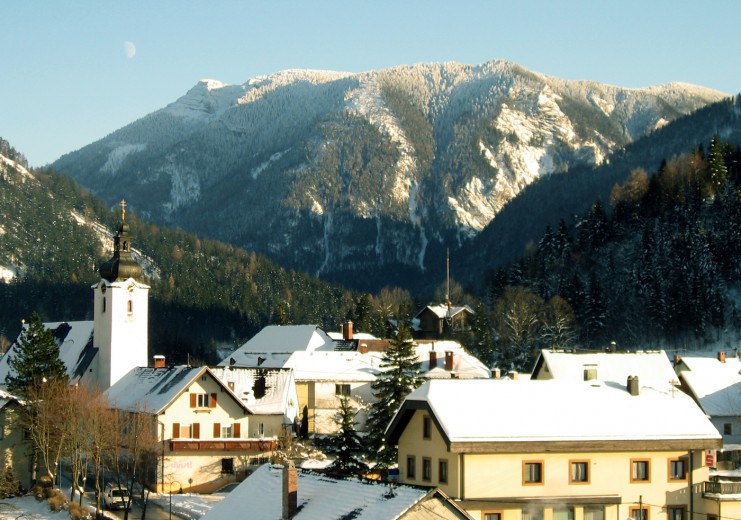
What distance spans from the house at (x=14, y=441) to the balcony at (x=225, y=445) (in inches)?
360

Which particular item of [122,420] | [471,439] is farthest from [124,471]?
[471,439]

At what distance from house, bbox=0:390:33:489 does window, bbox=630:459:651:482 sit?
41.2 meters

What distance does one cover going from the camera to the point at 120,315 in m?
109

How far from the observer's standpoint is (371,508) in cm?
3828

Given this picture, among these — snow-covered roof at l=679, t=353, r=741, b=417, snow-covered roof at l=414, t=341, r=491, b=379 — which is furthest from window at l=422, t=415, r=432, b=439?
snow-covered roof at l=414, t=341, r=491, b=379

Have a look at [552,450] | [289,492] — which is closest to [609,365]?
[552,450]

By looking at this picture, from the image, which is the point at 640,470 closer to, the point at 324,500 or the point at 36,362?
the point at 324,500

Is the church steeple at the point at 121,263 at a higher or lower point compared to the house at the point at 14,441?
higher

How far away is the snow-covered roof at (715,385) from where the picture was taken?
257 ft

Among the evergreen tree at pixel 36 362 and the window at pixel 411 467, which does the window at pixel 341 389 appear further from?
the window at pixel 411 467

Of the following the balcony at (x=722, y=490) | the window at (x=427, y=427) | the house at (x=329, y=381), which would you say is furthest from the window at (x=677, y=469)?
A: the house at (x=329, y=381)

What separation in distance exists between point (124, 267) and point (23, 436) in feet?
110

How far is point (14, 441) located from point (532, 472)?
3998cm

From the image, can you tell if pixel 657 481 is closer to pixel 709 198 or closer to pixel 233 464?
pixel 233 464
